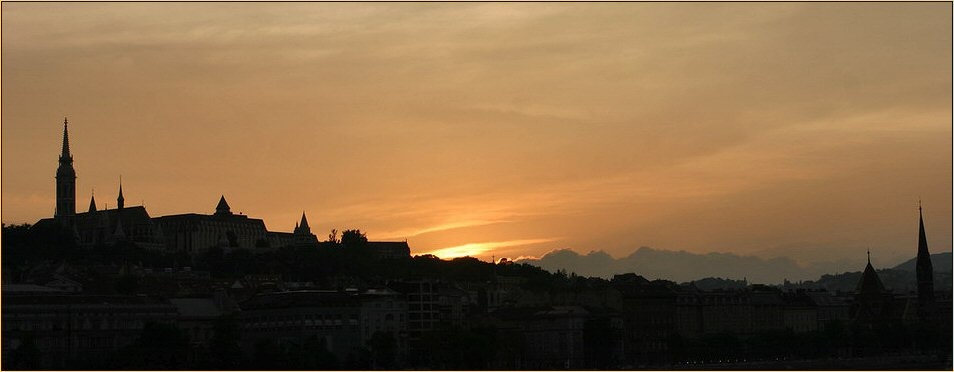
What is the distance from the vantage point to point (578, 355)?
13262cm

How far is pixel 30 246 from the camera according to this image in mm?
188000

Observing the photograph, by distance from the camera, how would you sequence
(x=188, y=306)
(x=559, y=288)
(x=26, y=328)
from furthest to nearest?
1. (x=559, y=288)
2. (x=188, y=306)
3. (x=26, y=328)

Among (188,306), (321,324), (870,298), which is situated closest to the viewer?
(321,324)

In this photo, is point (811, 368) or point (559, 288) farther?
point (559, 288)

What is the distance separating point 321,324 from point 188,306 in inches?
542

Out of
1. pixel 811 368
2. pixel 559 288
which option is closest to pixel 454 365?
pixel 811 368

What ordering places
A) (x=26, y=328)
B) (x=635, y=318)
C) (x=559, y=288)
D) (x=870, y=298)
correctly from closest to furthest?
1. (x=26, y=328)
2. (x=635, y=318)
3. (x=559, y=288)
4. (x=870, y=298)

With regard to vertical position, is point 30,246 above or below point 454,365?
above

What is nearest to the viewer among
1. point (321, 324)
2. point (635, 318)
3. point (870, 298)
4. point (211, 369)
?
point (211, 369)

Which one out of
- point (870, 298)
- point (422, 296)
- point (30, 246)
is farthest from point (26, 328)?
point (870, 298)

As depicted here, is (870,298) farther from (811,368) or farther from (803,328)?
(811,368)

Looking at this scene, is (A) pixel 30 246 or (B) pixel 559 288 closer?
(B) pixel 559 288

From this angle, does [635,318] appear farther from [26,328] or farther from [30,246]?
[30,246]

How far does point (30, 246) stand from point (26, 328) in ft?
225
